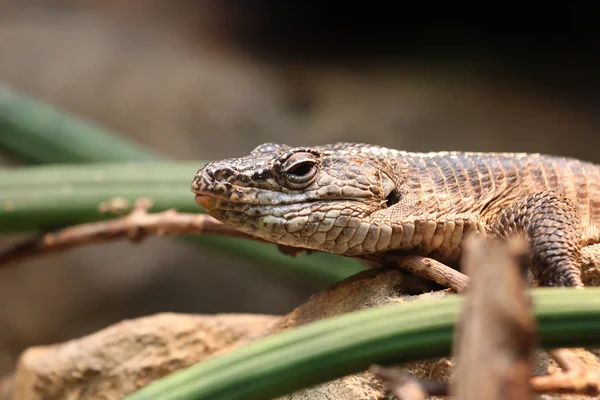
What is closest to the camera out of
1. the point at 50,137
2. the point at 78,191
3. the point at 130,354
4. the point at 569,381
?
the point at 569,381

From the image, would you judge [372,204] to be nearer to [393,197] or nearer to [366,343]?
[393,197]

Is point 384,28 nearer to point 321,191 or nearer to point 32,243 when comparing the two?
point 32,243

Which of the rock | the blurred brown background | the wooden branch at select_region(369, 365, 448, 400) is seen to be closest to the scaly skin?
the wooden branch at select_region(369, 365, 448, 400)

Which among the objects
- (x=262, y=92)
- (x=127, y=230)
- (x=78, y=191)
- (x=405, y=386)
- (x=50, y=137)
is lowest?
(x=405, y=386)

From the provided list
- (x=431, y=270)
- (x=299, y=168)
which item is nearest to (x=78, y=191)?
(x=299, y=168)

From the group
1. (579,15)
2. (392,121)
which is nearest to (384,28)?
(392,121)

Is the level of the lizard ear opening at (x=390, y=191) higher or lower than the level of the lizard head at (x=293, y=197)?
higher

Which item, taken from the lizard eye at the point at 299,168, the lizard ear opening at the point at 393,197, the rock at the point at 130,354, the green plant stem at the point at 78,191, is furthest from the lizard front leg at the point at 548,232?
the green plant stem at the point at 78,191

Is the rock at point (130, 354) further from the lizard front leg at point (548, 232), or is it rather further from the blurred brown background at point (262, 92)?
the blurred brown background at point (262, 92)

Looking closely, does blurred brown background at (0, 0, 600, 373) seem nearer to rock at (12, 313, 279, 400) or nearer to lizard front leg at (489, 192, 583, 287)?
rock at (12, 313, 279, 400)
